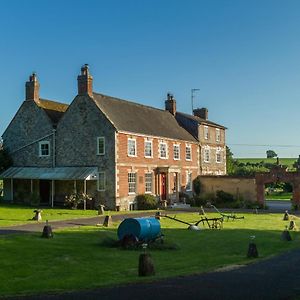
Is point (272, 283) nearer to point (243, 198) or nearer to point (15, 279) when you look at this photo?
point (15, 279)

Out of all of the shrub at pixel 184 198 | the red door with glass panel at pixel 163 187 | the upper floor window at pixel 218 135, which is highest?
the upper floor window at pixel 218 135

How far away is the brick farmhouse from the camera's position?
41.8 metres

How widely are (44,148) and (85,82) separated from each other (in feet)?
25.3

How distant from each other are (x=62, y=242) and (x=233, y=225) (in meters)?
12.8

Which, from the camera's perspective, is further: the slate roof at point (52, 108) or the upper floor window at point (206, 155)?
the upper floor window at point (206, 155)

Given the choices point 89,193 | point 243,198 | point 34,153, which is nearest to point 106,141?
point 89,193

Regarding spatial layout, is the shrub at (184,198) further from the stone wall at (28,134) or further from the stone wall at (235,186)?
the stone wall at (28,134)

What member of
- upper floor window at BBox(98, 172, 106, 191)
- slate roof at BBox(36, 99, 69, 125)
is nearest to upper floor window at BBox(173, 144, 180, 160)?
upper floor window at BBox(98, 172, 106, 191)

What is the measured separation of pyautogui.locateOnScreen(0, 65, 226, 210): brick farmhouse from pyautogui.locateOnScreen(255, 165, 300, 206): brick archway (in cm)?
790

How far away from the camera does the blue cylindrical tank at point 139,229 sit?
20.1 metres

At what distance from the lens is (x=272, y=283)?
1295 centimetres

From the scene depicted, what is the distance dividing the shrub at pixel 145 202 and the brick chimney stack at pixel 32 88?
1371 cm

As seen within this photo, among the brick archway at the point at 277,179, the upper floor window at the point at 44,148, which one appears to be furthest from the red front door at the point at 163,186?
the upper floor window at the point at 44,148

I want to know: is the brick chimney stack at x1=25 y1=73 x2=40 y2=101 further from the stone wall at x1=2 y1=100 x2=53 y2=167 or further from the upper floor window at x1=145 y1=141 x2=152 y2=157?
the upper floor window at x1=145 y1=141 x2=152 y2=157
